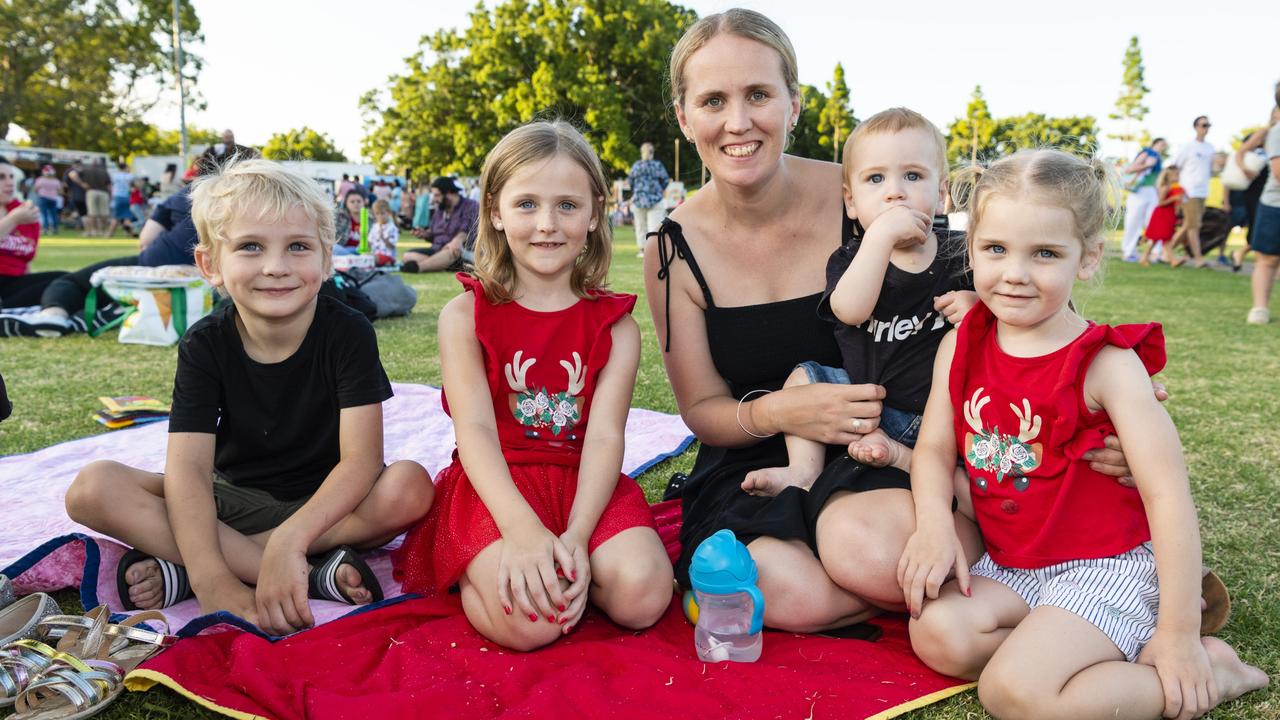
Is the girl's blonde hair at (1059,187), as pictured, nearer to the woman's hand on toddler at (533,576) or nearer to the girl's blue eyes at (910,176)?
the girl's blue eyes at (910,176)

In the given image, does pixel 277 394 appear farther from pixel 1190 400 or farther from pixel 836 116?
pixel 836 116

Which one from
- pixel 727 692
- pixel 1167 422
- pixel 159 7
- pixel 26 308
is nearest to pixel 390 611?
pixel 727 692

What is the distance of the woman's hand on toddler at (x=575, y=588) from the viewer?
207cm

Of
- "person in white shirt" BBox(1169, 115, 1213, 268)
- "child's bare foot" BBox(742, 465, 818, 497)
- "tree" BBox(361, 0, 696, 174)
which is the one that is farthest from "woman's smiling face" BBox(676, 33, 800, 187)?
"tree" BBox(361, 0, 696, 174)

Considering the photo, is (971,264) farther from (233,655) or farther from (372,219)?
(372,219)

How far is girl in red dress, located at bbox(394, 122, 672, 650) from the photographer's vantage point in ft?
7.27

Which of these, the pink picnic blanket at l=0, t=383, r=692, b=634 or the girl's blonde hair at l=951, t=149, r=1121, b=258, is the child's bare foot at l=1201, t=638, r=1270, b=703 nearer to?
the girl's blonde hair at l=951, t=149, r=1121, b=258

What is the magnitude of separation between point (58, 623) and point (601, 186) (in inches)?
70.8

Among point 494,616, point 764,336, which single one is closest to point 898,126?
point 764,336

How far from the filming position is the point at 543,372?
2.45 meters

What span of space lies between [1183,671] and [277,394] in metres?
2.39

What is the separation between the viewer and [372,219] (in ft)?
48.4

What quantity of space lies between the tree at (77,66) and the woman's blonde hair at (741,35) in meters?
42.7

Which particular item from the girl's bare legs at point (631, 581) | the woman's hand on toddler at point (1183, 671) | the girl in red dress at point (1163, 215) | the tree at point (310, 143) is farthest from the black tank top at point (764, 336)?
the tree at point (310, 143)
